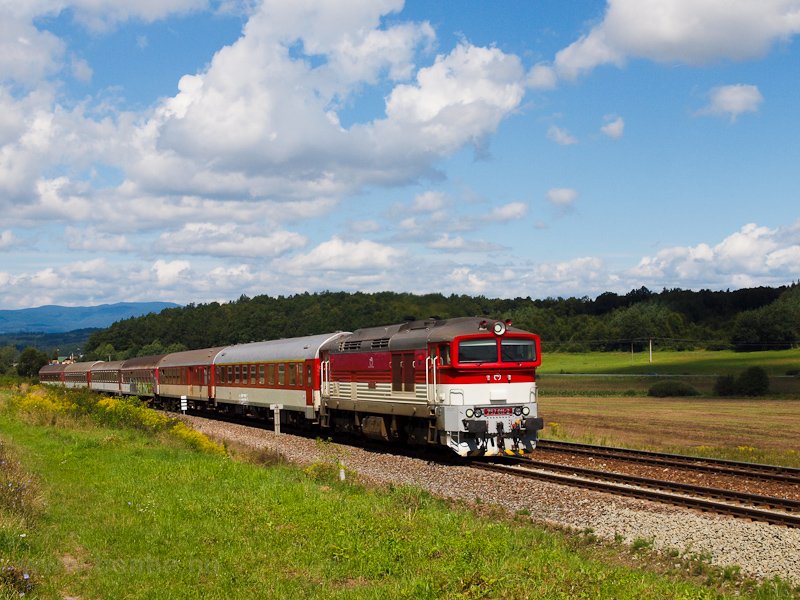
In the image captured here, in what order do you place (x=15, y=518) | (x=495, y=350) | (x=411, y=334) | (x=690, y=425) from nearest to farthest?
(x=15, y=518), (x=495, y=350), (x=411, y=334), (x=690, y=425)

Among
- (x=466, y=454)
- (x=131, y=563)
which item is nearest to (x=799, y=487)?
(x=466, y=454)

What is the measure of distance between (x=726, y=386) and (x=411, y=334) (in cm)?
4902

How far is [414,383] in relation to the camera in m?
23.7

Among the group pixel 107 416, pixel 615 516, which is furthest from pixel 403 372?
pixel 107 416

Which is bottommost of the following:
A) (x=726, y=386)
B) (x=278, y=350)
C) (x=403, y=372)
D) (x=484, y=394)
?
(x=726, y=386)

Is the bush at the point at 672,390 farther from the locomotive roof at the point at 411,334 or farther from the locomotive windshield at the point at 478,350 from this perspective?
the locomotive windshield at the point at 478,350

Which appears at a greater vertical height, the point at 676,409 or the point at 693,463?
the point at 693,463

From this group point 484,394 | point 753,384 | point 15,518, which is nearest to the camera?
point 15,518

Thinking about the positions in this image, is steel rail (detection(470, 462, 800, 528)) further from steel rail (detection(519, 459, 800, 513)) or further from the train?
the train

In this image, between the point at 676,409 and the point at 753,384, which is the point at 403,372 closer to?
the point at 676,409

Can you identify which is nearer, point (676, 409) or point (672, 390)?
point (676, 409)

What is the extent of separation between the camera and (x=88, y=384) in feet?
235

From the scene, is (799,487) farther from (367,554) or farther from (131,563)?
(131,563)

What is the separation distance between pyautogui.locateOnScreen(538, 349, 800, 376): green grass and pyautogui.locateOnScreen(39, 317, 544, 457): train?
63.3m
